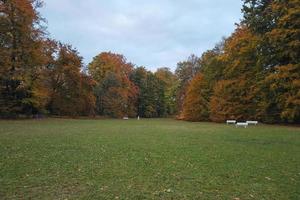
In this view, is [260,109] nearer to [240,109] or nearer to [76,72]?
[240,109]

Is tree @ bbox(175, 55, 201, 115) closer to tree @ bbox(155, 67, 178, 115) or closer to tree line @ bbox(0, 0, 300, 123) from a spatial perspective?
tree @ bbox(155, 67, 178, 115)

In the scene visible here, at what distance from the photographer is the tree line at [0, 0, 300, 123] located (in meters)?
33.4

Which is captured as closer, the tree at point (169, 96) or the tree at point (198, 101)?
the tree at point (198, 101)

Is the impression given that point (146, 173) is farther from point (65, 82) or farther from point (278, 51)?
point (65, 82)

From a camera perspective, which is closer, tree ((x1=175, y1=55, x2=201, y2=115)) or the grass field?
the grass field

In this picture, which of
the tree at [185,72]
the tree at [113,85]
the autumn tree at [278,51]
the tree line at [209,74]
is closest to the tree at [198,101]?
the tree line at [209,74]

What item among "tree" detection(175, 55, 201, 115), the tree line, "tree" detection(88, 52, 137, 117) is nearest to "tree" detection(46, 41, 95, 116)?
the tree line

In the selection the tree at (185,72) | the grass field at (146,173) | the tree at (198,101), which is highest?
the tree at (185,72)

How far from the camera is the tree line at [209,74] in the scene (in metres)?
33.4

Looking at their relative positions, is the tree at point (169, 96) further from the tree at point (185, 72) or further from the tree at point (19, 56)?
the tree at point (19, 56)

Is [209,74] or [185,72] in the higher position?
[185,72]

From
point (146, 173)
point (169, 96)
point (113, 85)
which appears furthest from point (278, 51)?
point (169, 96)

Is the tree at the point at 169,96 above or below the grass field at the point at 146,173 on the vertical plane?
above

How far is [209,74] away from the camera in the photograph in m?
54.9
